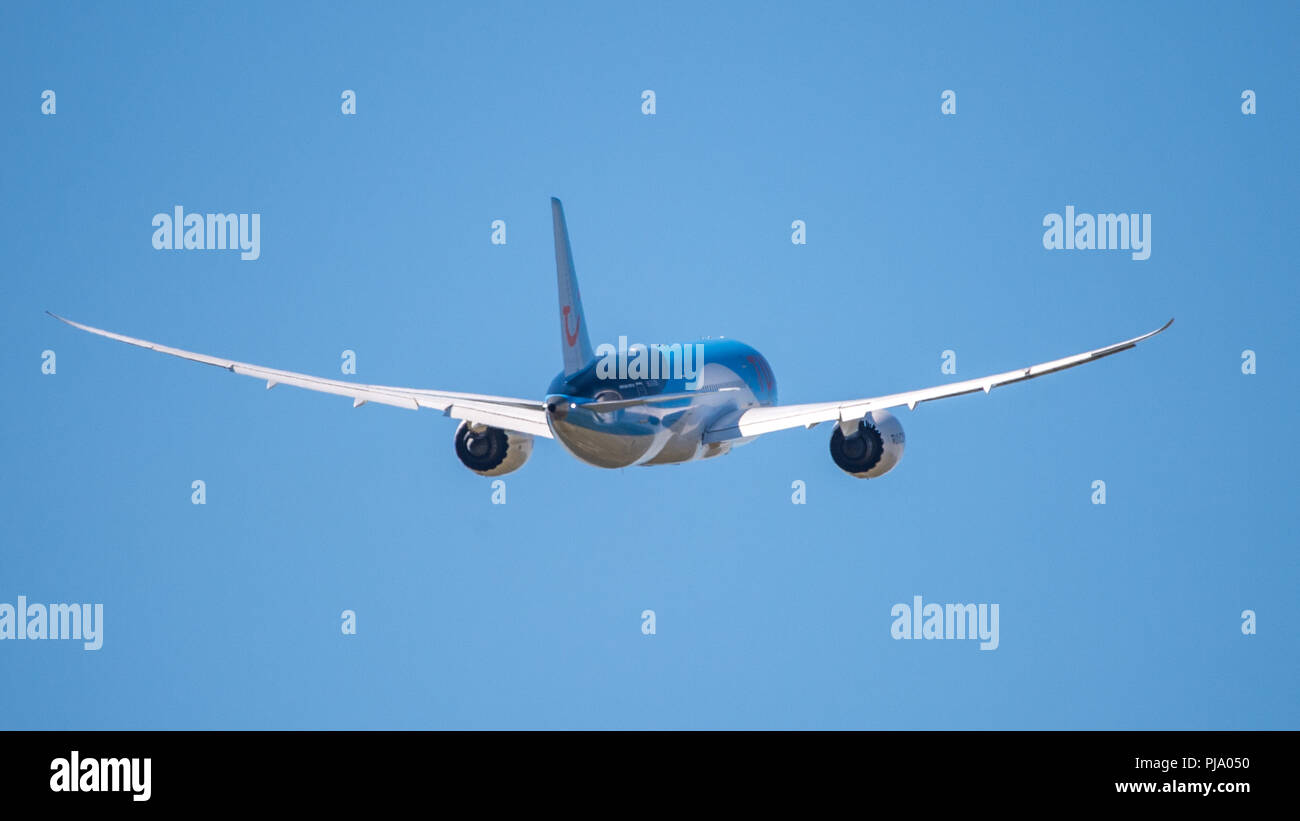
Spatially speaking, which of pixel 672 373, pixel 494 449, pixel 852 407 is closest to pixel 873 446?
pixel 852 407

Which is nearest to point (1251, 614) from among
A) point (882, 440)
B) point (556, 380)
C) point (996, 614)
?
point (996, 614)

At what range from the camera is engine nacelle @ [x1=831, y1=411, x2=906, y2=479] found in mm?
54812

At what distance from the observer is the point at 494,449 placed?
189 feet

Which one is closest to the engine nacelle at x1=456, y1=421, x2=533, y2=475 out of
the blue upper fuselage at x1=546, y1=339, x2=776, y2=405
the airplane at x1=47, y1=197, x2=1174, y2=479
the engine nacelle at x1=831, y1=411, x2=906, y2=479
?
the airplane at x1=47, y1=197, x2=1174, y2=479

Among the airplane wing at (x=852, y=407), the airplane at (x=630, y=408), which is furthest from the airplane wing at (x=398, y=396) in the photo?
the airplane wing at (x=852, y=407)

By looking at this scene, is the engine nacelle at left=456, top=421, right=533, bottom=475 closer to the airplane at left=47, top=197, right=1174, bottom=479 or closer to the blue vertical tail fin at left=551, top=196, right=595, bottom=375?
the airplane at left=47, top=197, right=1174, bottom=479

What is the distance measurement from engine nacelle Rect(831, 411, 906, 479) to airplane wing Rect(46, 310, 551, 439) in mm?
8218

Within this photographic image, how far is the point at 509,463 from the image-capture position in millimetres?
57531

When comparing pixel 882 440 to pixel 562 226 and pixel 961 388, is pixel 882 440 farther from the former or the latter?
pixel 562 226

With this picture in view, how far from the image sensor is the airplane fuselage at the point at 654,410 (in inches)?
1992

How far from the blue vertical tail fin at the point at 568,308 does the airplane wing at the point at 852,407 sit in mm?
5108

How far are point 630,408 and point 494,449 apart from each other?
706 cm

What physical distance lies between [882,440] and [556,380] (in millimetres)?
9154
